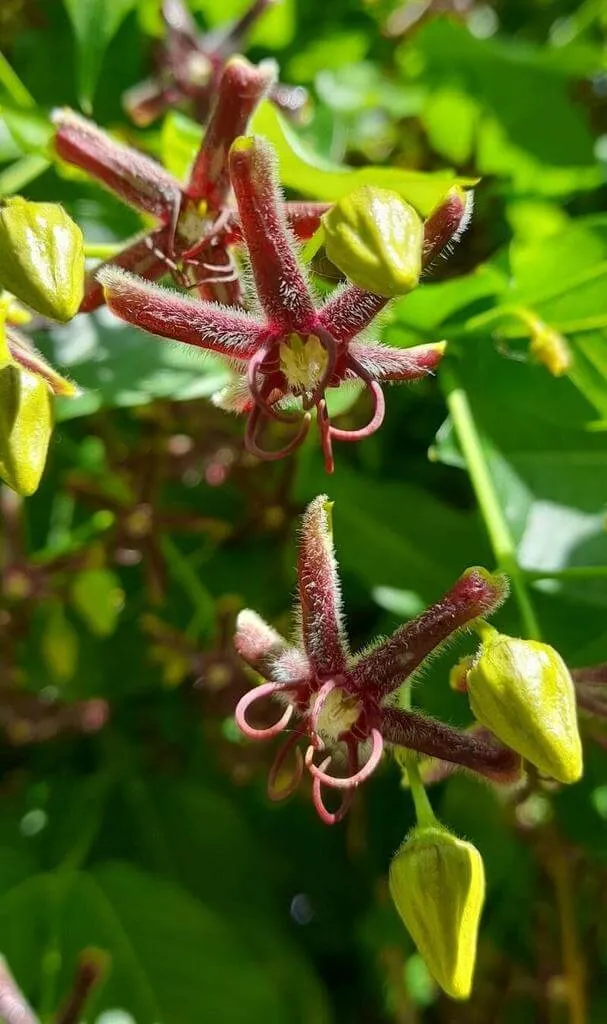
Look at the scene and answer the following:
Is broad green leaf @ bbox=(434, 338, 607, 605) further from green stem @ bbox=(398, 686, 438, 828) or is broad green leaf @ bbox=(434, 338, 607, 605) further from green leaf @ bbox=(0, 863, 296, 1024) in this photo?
green leaf @ bbox=(0, 863, 296, 1024)

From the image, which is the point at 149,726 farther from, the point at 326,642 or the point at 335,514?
the point at 326,642

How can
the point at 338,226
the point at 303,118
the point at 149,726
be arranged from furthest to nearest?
1. the point at 149,726
2. the point at 303,118
3. the point at 338,226

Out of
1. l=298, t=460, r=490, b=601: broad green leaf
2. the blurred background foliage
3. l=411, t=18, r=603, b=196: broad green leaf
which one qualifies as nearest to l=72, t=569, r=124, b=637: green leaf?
the blurred background foliage

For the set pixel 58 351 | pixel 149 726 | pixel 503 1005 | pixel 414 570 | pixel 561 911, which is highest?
pixel 58 351

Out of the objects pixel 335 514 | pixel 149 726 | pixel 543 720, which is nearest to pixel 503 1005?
pixel 149 726

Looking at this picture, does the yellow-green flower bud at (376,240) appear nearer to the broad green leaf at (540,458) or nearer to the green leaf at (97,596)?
the broad green leaf at (540,458)

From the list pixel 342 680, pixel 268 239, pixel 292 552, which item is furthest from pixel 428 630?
pixel 292 552

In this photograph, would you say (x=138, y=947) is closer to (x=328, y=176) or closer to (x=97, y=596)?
(x=97, y=596)
